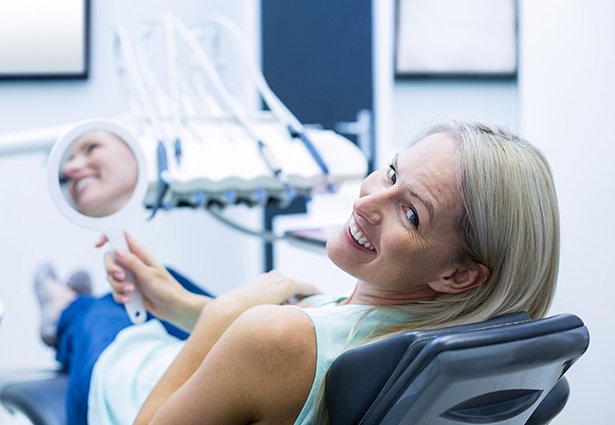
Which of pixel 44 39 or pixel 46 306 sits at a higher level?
pixel 44 39

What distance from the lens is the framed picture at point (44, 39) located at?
3.08 meters

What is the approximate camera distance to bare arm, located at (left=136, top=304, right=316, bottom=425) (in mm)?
979

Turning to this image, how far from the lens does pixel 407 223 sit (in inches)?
41.4

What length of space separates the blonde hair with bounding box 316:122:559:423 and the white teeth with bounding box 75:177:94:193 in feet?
2.13

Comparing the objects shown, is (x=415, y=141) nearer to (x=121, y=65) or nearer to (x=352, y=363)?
(x=352, y=363)

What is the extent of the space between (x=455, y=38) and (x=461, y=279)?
104 inches

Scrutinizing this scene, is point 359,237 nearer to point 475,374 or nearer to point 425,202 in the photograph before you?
point 425,202

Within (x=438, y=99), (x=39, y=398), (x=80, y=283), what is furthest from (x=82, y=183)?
(x=438, y=99)

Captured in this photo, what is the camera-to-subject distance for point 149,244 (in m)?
3.44

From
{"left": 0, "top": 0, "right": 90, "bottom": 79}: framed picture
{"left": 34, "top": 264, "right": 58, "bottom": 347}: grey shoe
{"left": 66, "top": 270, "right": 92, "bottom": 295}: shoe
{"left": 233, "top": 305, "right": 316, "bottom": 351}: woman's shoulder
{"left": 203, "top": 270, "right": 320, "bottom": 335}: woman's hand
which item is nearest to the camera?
{"left": 233, "top": 305, "right": 316, "bottom": 351}: woman's shoulder

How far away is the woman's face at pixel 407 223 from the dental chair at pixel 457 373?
128 mm

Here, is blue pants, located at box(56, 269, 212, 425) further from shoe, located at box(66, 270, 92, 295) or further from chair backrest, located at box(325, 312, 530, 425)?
chair backrest, located at box(325, 312, 530, 425)

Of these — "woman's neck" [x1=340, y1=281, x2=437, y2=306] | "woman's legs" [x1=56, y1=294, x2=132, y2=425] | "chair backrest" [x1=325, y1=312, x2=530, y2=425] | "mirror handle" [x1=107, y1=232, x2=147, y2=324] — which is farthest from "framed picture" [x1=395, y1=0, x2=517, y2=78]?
"chair backrest" [x1=325, y1=312, x2=530, y2=425]

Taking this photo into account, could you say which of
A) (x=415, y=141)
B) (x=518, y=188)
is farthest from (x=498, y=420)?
(x=415, y=141)
